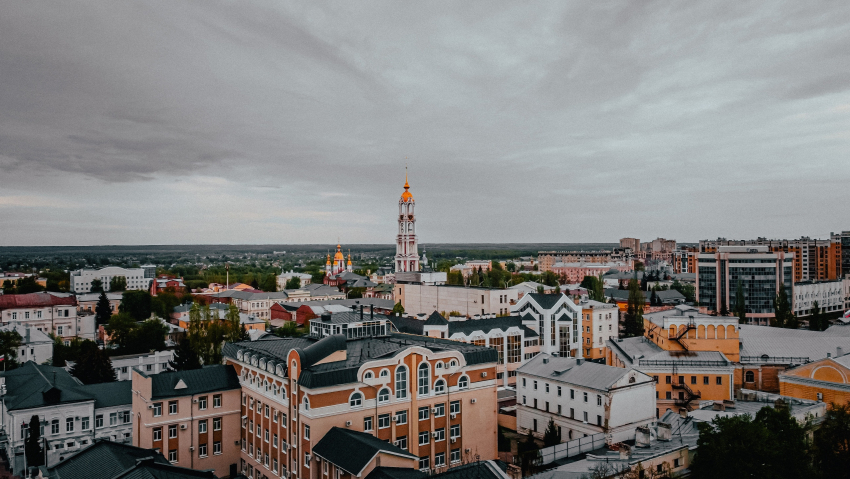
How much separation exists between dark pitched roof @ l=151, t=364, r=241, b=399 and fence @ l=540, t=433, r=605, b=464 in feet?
57.6

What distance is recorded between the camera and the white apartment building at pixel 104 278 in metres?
126

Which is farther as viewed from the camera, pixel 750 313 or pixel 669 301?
pixel 669 301

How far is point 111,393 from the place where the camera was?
3541 centimetres

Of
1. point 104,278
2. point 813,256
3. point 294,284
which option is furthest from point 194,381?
point 813,256

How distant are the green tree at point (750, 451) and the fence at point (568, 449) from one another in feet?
22.5

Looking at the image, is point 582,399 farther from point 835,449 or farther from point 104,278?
point 104,278

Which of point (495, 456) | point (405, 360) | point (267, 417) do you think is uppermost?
point (405, 360)

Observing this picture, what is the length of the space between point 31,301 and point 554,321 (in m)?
57.7

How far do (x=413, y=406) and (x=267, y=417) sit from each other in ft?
25.9

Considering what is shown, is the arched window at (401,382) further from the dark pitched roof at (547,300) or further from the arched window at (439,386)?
the dark pitched roof at (547,300)

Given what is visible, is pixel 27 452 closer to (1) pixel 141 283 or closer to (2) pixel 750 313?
(2) pixel 750 313

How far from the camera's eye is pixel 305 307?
81.7 m

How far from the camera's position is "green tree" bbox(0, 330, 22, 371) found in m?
46.0

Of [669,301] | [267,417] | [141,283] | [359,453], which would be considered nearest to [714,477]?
[359,453]
